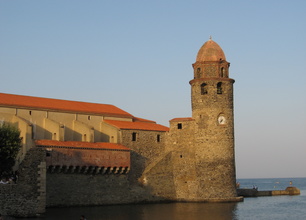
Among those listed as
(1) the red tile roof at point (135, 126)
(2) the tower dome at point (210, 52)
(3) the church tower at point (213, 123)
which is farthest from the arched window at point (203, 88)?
(1) the red tile roof at point (135, 126)

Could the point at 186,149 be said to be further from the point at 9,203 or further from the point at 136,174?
the point at 9,203

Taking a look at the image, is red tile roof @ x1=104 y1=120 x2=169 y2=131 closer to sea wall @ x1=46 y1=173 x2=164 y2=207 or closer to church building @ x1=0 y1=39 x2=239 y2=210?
church building @ x1=0 y1=39 x2=239 y2=210

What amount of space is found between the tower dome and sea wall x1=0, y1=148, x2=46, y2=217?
57.6 ft

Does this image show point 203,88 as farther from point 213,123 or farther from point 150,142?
point 150,142

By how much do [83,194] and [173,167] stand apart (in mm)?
9511

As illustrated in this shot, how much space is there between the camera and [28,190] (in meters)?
29.8

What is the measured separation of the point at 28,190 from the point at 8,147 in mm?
4135

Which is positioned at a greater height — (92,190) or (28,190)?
(28,190)

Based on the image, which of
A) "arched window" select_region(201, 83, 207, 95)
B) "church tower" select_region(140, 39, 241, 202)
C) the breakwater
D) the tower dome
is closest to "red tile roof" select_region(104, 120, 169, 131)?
"church tower" select_region(140, 39, 241, 202)

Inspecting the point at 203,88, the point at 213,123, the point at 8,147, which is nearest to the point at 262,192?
the point at 213,123

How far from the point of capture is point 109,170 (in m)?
37.8

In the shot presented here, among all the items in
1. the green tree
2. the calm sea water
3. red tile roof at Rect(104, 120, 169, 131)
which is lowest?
the calm sea water

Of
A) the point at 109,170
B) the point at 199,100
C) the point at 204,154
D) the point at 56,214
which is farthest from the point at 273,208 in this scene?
the point at 56,214

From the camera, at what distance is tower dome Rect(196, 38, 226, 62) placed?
140ft
